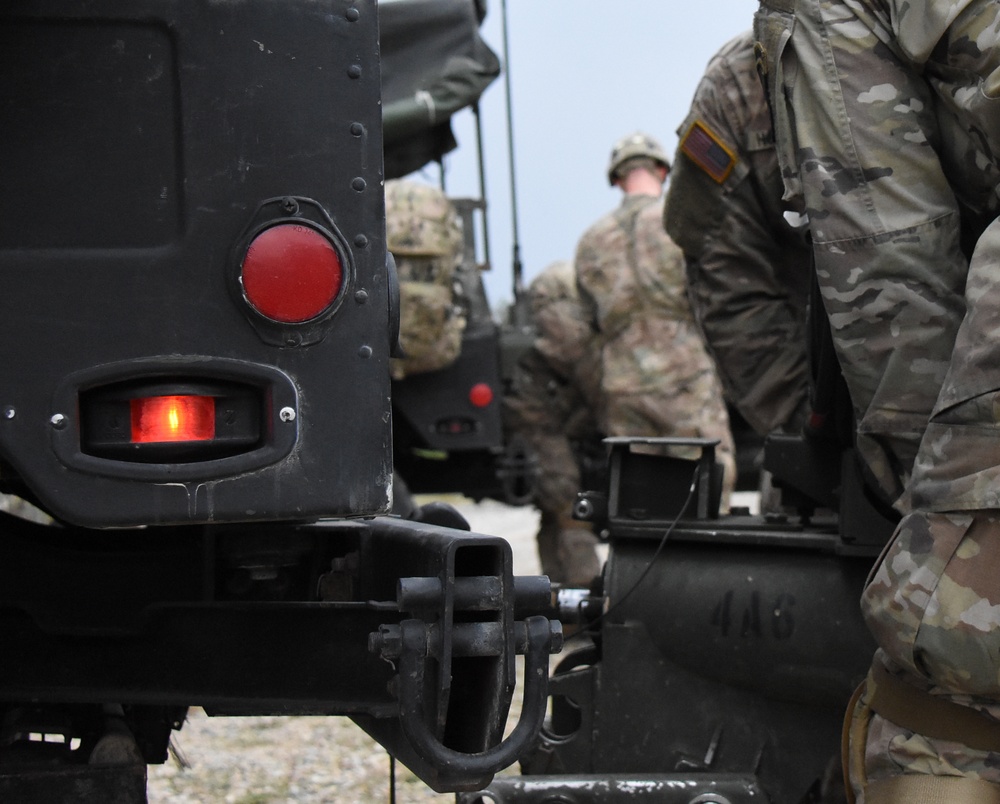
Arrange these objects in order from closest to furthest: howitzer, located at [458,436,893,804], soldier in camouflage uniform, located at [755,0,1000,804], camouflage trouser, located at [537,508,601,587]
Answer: soldier in camouflage uniform, located at [755,0,1000,804] < howitzer, located at [458,436,893,804] < camouflage trouser, located at [537,508,601,587]

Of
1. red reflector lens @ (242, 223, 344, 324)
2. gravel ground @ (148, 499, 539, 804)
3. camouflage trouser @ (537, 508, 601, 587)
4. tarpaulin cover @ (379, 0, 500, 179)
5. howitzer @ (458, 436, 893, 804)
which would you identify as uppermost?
tarpaulin cover @ (379, 0, 500, 179)

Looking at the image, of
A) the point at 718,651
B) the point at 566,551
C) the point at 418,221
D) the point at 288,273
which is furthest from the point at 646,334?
the point at 288,273

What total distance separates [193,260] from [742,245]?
63.0 inches

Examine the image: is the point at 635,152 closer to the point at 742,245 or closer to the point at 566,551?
the point at 566,551

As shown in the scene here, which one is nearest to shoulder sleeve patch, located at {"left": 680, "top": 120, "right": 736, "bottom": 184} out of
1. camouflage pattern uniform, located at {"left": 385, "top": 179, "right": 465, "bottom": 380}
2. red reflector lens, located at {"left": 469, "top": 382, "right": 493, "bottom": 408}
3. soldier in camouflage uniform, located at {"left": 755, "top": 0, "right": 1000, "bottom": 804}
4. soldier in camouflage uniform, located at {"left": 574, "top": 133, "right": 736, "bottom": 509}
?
soldier in camouflage uniform, located at {"left": 755, "top": 0, "right": 1000, "bottom": 804}

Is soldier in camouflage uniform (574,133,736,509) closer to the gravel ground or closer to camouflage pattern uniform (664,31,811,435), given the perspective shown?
the gravel ground

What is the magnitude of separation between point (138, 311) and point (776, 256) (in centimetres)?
175

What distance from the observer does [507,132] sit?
7613 millimetres

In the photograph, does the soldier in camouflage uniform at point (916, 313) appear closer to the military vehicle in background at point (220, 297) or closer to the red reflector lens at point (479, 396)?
the military vehicle in background at point (220, 297)

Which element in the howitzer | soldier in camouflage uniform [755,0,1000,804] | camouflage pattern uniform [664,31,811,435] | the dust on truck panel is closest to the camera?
the dust on truck panel

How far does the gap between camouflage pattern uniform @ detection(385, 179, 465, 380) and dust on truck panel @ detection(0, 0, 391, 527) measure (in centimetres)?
486

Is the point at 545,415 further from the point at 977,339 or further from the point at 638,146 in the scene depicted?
the point at 977,339

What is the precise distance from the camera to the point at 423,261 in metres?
6.83

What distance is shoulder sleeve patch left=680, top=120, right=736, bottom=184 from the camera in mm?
2918
